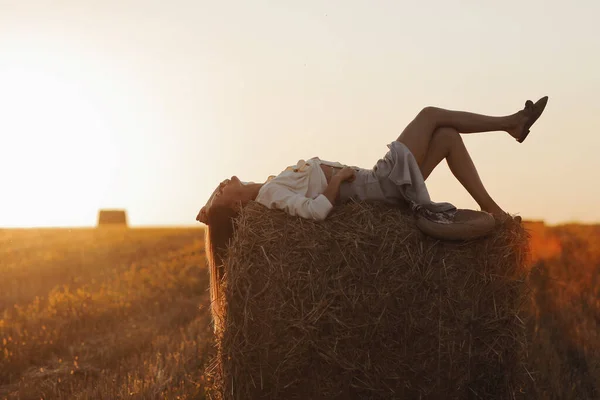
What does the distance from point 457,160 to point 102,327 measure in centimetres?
492

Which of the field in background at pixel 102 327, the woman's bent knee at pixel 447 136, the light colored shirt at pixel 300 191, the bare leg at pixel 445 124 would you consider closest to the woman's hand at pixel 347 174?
the light colored shirt at pixel 300 191

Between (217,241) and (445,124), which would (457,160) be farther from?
(217,241)

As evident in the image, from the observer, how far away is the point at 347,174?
16.4 feet

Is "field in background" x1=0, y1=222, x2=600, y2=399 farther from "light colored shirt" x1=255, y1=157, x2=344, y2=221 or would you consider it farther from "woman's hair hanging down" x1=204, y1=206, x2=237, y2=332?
"light colored shirt" x1=255, y1=157, x2=344, y2=221

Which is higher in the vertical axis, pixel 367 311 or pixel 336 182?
pixel 336 182

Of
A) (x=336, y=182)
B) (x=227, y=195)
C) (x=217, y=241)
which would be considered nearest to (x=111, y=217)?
(x=217, y=241)

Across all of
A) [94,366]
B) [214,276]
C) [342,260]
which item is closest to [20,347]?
[94,366]

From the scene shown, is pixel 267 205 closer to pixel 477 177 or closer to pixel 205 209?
pixel 205 209

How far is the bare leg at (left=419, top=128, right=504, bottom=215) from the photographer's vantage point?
16.9 ft

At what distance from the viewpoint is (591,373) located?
5.94m

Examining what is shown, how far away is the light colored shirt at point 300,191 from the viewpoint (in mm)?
4645

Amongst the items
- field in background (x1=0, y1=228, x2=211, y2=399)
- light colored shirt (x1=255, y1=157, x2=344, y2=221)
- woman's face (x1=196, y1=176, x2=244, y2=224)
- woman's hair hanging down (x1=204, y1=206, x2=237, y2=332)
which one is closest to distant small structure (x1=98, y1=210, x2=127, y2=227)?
field in background (x1=0, y1=228, x2=211, y2=399)

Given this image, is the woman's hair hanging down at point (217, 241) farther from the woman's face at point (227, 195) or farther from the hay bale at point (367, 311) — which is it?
the hay bale at point (367, 311)

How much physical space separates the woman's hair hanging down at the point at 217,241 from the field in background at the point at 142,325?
2.80ft
